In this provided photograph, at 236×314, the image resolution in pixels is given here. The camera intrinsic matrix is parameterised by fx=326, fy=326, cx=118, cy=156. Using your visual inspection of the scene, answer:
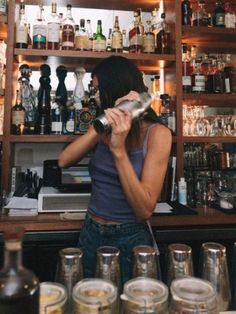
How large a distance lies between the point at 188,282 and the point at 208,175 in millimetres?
1689

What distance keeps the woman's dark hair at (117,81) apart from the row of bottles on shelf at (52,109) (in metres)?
0.85

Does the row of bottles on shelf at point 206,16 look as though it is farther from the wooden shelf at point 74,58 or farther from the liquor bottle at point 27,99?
the liquor bottle at point 27,99

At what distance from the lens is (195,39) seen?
2244 millimetres

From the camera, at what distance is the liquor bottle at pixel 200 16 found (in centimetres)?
217

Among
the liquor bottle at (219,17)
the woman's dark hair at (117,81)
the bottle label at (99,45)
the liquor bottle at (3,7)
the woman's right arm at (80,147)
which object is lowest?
the woman's right arm at (80,147)

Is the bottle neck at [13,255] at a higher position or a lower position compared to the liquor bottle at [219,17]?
lower

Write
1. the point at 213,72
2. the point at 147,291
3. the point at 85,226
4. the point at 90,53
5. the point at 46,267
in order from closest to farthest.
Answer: the point at 147,291
the point at 85,226
the point at 46,267
the point at 90,53
the point at 213,72

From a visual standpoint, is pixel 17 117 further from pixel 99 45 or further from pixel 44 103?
pixel 99 45

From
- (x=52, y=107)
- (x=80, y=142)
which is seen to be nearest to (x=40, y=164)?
(x=52, y=107)

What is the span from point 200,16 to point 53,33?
98 centimetres

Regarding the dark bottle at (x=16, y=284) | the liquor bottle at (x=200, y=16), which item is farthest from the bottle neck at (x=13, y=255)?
the liquor bottle at (x=200, y=16)

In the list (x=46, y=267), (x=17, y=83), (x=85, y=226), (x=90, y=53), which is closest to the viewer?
(x=85, y=226)

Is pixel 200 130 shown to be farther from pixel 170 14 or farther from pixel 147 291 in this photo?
Answer: pixel 147 291

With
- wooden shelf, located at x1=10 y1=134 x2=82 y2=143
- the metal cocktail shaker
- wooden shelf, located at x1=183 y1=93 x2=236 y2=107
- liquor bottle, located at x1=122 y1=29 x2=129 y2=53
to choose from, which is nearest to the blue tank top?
the metal cocktail shaker
